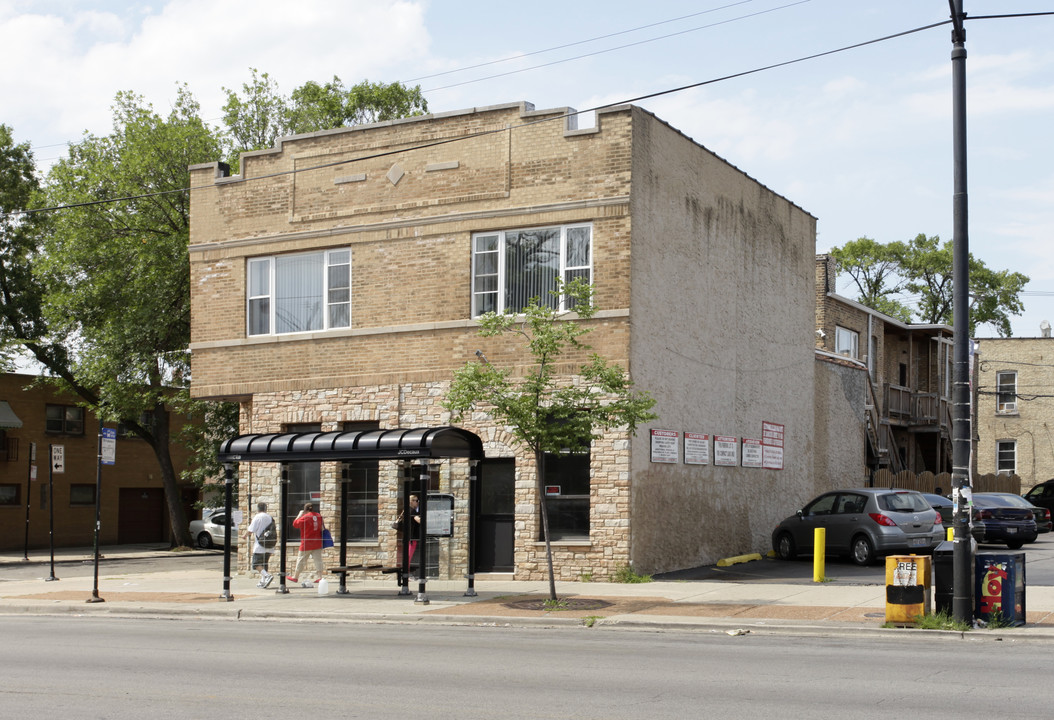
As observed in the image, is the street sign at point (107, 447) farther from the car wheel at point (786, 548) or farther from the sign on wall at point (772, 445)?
the sign on wall at point (772, 445)

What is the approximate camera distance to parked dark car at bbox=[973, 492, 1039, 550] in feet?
91.5

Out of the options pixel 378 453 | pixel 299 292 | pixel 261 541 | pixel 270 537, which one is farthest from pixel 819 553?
pixel 299 292

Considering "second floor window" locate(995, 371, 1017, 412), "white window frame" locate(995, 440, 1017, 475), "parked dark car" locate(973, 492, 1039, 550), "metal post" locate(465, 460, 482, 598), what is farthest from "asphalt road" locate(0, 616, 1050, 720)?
"second floor window" locate(995, 371, 1017, 412)

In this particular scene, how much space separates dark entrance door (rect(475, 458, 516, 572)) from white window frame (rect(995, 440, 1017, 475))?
3671 centimetres

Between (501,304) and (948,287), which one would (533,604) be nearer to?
(501,304)

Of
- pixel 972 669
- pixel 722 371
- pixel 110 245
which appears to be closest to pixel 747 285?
pixel 722 371

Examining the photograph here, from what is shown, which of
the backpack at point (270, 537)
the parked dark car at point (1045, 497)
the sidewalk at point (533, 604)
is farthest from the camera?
the parked dark car at point (1045, 497)

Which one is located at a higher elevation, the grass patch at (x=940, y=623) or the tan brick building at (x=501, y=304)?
the tan brick building at (x=501, y=304)

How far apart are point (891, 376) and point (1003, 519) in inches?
503

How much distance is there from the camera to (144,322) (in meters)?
32.4

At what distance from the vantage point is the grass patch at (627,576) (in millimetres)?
20359

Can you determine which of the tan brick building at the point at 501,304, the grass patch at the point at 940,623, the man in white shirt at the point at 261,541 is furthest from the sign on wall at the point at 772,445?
the grass patch at the point at 940,623

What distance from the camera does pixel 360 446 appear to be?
18.8m

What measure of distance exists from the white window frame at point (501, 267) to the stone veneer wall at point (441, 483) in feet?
6.23
